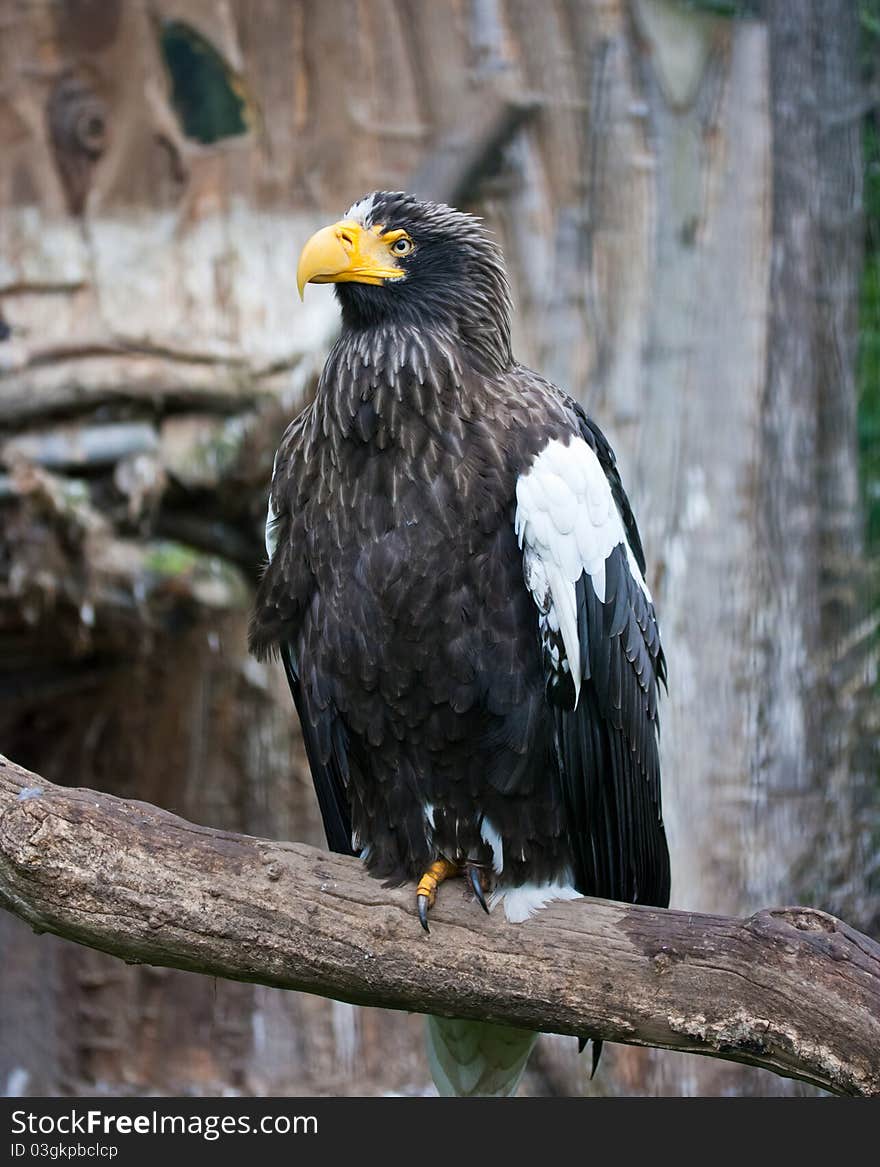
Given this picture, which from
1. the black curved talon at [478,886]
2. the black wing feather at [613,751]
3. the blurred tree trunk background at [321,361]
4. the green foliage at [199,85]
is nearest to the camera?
the black curved talon at [478,886]

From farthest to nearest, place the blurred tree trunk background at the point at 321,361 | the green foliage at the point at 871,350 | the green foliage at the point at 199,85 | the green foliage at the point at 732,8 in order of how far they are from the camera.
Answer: the green foliage at the point at 199,85 < the green foliage at the point at 732,8 < the green foliage at the point at 871,350 < the blurred tree trunk background at the point at 321,361

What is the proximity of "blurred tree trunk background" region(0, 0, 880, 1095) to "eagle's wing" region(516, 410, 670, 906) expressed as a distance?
2583mm

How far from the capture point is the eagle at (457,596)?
312 centimetres

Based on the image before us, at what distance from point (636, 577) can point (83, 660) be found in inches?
144

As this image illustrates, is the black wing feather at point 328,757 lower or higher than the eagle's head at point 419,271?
lower

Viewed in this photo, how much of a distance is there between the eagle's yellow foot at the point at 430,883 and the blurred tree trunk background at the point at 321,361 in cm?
268

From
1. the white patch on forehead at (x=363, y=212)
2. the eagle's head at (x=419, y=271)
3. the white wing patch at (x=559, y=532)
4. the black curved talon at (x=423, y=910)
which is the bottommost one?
the black curved talon at (x=423, y=910)

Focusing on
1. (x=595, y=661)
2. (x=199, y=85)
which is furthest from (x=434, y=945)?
(x=199, y=85)

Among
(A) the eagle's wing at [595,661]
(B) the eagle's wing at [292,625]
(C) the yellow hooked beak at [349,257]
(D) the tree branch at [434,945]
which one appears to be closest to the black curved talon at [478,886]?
(D) the tree branch at [434,945]

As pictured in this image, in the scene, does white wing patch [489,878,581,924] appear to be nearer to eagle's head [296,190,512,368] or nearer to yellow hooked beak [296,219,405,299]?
eagle's head [296,190,512,368]

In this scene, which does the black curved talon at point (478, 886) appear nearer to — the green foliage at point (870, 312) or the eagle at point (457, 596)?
the eagle at point (457, 596)

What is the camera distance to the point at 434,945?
295 centimetres

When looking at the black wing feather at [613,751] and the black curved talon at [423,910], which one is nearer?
the black curved talon at [423,910]

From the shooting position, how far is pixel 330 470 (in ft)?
10.7
